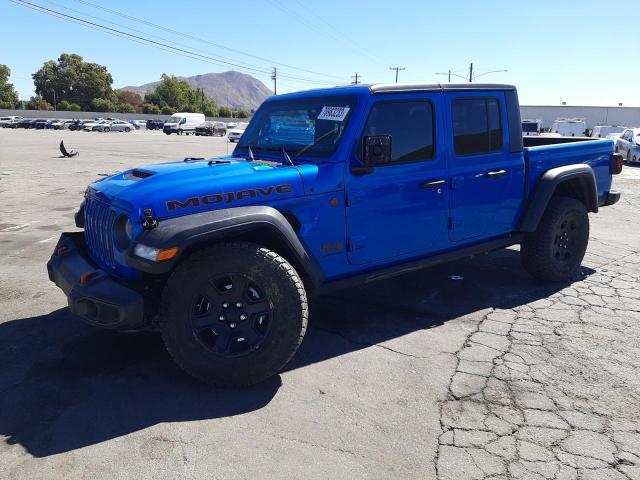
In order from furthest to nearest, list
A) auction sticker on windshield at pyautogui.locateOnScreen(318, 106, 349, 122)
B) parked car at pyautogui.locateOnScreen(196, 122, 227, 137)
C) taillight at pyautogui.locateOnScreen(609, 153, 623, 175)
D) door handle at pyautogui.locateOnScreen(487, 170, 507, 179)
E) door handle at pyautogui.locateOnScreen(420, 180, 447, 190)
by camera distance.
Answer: parked car at pyautogui.locateOnScreen(196, 122, 227, 137) → taillight at pyautogui.locateOnScreen(609, 153, 623, 175) → door handle at pyautogui.locateOnScreen(487, 170, 507, 179) → door handle at pyautogui.locateOnScreen(420, 180, 447, 190) → auction sticker on windshield at pyautogui.locateOnScreen(318, 106, 349, 122)

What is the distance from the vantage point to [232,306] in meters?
3.28

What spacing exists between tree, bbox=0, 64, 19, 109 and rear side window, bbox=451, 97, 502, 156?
338ft

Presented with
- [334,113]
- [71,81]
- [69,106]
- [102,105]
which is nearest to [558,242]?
[334,113]

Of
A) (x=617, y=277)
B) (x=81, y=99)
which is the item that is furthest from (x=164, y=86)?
(x=617, y=277)

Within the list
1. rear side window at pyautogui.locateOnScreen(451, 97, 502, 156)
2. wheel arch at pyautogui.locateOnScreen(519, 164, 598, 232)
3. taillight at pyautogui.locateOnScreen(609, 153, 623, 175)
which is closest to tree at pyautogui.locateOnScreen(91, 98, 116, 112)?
taillight at pyautogui.locateOnScreen(609, 153, 623, 175)

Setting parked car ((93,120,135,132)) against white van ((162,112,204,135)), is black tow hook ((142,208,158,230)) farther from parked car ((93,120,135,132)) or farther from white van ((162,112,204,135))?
parked car ((93,120,135,132))

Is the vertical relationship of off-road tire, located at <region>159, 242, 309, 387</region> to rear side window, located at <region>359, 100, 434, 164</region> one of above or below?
below

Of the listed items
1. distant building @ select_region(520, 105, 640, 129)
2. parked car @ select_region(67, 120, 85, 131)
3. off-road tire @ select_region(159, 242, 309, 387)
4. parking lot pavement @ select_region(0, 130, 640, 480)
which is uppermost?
distant building @ select_region(520, 105, 640, 129)

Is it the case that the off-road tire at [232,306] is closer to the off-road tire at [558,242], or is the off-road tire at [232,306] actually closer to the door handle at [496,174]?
the door handle at [496,174]

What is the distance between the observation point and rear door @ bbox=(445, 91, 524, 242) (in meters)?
4.38

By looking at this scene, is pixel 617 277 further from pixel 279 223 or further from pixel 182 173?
pixel 182 173

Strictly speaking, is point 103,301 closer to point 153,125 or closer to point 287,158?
point 287,158

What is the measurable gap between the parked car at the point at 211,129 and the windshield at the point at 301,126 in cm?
5086

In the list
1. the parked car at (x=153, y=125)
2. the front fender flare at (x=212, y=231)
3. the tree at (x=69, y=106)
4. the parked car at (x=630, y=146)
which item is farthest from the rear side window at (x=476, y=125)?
the tree at (x=69, y=106)
